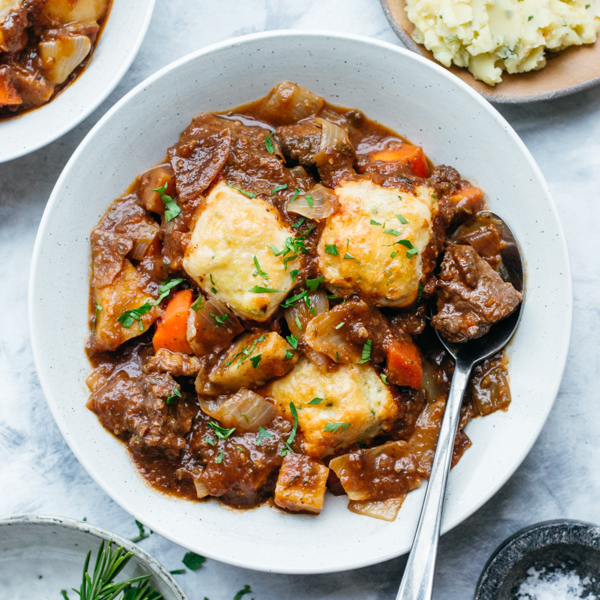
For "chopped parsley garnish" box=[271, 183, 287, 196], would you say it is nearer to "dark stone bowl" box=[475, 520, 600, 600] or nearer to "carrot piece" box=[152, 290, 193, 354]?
"carrot piece" box=[152, 290, 193, 354]

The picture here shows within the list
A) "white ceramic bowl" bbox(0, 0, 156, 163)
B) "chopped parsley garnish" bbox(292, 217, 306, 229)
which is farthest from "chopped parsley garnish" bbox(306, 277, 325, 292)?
"white ceramic bowl" bbox(0, 0, 156, 163)

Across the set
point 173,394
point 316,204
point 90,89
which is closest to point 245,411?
point 173,394

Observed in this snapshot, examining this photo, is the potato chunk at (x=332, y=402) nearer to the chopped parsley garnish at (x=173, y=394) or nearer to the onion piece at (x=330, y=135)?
the chopped parsley garnish at (x=173, y=394)

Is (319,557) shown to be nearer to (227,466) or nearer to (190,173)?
(227,466)

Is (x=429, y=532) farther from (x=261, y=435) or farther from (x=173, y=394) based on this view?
(x=173, y=394)

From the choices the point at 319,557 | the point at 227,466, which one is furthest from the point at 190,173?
the point at 319,557

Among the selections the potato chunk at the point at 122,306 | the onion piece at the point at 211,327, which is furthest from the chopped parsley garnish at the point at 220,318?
the potato chunk at the point at 122,306
